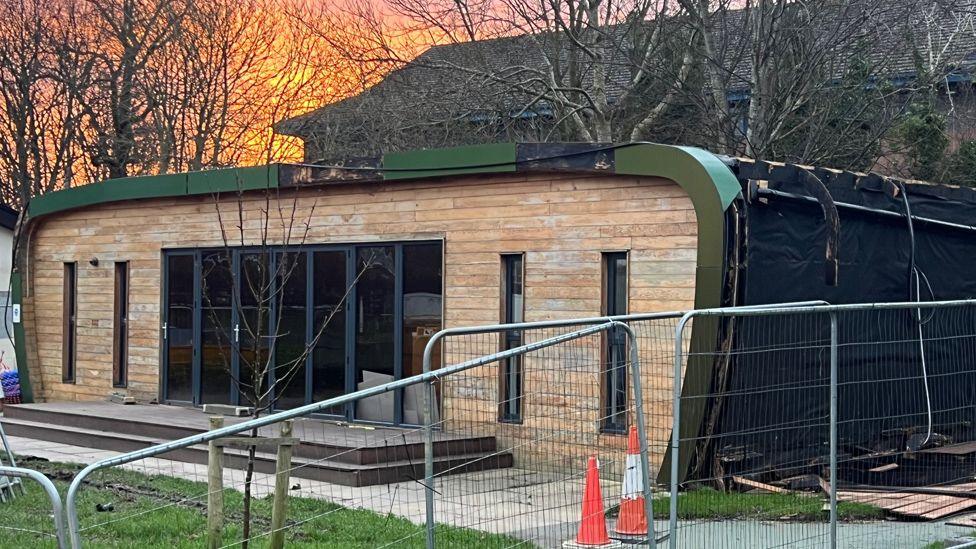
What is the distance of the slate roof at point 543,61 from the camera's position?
67.9 ft

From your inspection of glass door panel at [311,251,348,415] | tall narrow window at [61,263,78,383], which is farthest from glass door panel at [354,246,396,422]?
tall narrow window at [61,263,78,383]

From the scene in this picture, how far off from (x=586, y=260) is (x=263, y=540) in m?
5.07

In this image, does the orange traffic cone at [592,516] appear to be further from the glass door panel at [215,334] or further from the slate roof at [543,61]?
the slate roof at [543,61]

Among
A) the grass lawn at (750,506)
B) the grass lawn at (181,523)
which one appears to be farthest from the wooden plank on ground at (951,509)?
the grass lawn at (181,523)

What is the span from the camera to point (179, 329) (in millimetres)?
16703

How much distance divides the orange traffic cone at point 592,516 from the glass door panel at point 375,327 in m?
7.05

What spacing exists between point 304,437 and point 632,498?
633 cm

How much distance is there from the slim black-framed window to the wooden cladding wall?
0.31 ft

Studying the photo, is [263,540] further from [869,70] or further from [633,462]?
[869,70]

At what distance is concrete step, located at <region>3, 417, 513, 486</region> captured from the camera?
1131 centimetres

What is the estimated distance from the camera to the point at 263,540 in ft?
28.5

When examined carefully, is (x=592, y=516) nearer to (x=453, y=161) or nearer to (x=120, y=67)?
(x=453, y=161)

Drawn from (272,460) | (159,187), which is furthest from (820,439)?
(159,187)

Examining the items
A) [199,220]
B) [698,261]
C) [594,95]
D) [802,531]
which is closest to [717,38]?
[594,95]
